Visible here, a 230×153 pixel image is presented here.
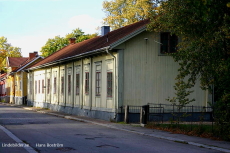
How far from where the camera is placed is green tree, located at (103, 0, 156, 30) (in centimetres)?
4994

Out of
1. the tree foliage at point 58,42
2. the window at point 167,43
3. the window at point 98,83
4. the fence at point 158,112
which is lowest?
the fence at point 158,112

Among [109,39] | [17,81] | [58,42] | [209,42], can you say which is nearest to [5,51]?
[58,42]

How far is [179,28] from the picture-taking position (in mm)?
18094

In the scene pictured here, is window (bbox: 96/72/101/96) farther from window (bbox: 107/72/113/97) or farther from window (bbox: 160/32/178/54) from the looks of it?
window (bbox: 160/32/178/54)

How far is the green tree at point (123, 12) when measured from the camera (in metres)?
49.9

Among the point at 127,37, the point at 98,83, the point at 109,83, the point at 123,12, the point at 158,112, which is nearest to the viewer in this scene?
the point at 127,37

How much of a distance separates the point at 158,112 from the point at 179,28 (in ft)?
25.4

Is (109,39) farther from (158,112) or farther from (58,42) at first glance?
(58,42)

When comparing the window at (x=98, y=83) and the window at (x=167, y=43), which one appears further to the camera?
the window at (x=98, y=83)

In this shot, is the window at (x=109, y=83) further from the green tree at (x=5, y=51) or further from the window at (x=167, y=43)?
the green tree at (x=5, y=51)

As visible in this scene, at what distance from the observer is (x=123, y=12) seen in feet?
177

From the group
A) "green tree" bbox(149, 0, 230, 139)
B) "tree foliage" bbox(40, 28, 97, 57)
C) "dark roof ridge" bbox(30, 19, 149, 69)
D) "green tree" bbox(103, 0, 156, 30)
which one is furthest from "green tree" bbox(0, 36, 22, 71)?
"green tree" bbox(149, 0, 230, 139)

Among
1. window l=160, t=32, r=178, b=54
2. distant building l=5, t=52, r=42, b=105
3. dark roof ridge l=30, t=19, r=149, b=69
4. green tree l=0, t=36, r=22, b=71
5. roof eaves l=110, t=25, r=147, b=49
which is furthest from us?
green tree l=0, t=36, r=22, b=71

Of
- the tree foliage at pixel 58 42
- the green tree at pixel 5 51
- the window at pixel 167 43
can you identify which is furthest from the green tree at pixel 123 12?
the green tree at pixel 5 51
